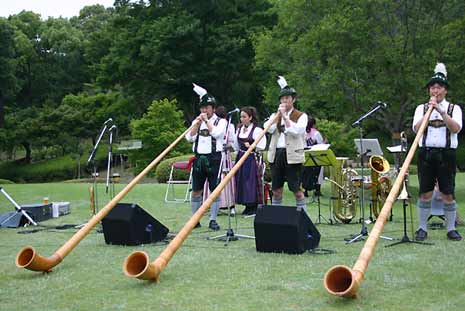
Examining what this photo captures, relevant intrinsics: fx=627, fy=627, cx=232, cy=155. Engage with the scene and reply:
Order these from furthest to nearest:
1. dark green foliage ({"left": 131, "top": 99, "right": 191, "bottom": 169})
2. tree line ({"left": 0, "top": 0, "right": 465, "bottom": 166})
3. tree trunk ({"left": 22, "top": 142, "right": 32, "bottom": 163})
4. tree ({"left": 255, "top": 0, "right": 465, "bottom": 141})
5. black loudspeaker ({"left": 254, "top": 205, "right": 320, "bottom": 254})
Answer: tree trunk ({"left": 22, "top": 142, "right": 32, "bottom": 163}) → dark green foliage ({"left": 131, "top": 99, "right": 191, "bottom": 169}) → tree line ({"left": 0, "top": 0, "right": 465, "bottom": 166}) → tree ({"left": 255, "top": 0, "right": 465, "bottom": 141}) → black loudspeaker ({"left": 254, "top": 205, "right": 320, "bottom": 254})

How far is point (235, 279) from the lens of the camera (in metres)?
5.21

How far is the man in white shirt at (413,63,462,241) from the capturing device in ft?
22.1

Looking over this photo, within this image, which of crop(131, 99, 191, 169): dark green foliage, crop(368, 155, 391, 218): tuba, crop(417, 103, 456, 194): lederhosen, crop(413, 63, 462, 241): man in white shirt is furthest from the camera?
crop(131, 99, 191, 169): dark green foliage

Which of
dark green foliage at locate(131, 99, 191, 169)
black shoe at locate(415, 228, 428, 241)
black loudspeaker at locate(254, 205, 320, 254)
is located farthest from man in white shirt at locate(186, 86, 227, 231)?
dark green foliage at locate(131, 99, 191, 169)

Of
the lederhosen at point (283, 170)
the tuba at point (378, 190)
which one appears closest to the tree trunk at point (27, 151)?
the tuba at point (378, 190)

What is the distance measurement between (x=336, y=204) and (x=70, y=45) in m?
30.6

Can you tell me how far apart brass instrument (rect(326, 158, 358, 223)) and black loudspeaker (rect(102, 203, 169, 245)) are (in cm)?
306

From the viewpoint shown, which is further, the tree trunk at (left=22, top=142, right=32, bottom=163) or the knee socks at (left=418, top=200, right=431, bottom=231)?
the tree trunk at (left=22, top=142, right=32, bottom=163)

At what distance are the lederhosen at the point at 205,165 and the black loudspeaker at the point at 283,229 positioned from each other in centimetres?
217

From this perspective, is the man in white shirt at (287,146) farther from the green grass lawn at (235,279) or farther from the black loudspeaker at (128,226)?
the black loudspeaker at (128,226)

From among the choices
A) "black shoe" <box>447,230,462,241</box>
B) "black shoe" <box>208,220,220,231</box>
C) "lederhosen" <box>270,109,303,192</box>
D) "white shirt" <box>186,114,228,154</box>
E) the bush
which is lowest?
the bush

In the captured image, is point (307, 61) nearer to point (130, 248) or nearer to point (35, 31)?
point (130, 248)

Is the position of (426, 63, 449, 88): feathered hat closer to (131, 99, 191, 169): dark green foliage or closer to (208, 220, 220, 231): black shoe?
(208, 220, 220, 231): black shoe

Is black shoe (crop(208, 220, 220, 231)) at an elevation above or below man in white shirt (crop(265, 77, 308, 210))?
below
